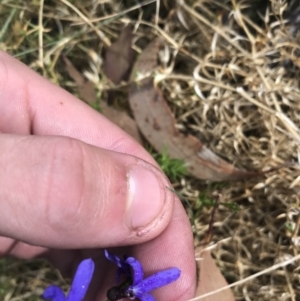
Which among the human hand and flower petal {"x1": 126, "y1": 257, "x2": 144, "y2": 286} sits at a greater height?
the human hand

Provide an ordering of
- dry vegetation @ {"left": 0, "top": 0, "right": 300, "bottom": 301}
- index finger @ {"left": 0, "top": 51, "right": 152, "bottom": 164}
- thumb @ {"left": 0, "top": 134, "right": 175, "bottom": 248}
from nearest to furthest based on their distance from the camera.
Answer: thumb @ {"left": 0, "top": 134, "right": 175, "bottom": 248}, index finger @ {"left": 0, "top": 51, "right": 152, "bottom": 164}, dry vegetation @ {"left": 0, "top": 0, "right": 300, "bottom": 301}

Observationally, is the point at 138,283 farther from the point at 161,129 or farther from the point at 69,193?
the point at 161,129

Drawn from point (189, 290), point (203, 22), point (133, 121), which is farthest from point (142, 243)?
point (203, 22)

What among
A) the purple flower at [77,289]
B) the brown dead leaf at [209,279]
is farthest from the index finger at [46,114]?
the purple flower at [77,289]

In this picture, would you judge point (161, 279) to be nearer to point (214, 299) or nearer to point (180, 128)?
point (214, 299)

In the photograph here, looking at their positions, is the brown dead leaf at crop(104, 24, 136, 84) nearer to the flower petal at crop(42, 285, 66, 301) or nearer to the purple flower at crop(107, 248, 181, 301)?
the purple flower at crop(107, 248, 181, 301)

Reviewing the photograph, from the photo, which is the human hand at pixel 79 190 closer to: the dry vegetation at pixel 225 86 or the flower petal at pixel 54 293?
the flower petal at pixel 54 293

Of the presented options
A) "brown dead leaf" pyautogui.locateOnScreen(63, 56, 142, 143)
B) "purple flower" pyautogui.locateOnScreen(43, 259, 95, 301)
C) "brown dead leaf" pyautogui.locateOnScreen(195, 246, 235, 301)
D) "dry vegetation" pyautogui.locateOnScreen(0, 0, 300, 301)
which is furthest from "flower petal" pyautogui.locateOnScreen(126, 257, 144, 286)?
"brown dead leaf" pyautogui.locateOnScreen(63, 56, 142, 143)
